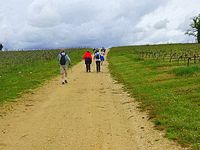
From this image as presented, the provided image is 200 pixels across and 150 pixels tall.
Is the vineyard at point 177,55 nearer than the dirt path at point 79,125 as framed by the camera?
No

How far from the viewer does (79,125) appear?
10.9m

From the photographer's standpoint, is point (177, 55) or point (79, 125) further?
point (177, 55)

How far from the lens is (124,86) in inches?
795

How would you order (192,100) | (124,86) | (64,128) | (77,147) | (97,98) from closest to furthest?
(77,147), (64,128), (192,100), (97,98), (124,86)

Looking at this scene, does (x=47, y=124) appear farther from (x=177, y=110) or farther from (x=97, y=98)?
(x=97, y=98)

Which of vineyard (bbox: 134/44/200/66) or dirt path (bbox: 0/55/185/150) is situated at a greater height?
vineyard (bbox: 134/44/200/66)

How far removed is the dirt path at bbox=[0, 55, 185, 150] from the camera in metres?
8.96

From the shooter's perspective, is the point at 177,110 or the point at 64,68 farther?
the point at 64,68

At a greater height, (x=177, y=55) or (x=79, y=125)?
(x=177, y=55)

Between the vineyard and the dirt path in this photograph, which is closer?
the dirt path

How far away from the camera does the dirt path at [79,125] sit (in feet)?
29.4

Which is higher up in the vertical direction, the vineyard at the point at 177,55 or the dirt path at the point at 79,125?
the vineyard at the point at 177,55

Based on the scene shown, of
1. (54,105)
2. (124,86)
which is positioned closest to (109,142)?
(54,105)

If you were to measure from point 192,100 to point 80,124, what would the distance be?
16.3 ft
